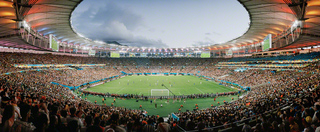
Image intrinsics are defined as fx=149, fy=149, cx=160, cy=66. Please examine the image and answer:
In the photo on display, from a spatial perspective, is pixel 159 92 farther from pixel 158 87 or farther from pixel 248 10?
pixel 248 10

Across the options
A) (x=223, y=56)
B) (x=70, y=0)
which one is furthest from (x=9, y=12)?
(x=223, y=56)

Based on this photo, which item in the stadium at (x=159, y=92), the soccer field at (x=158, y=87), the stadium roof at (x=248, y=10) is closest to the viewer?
the stadium at (x=159, y=92)

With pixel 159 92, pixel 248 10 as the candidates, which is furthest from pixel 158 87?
pixel 248 10

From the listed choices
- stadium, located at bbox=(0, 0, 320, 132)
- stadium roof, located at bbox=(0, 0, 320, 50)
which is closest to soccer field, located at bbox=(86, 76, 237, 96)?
stadium, located at bbox=(0, 0, 320, 132)

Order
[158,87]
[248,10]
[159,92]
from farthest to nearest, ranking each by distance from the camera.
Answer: [158,87], [159,92], [248,10]

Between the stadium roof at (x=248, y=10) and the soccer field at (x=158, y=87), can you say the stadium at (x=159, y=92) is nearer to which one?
the stadium roof at (x=248, y=10)

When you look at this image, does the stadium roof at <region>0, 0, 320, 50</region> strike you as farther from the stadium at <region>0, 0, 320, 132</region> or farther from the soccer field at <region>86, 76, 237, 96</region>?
the soccer field at <region>86, 76, 237, 96</region>

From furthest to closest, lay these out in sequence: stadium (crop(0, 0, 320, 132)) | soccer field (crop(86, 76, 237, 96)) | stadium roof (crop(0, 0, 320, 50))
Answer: soccer field (crop(86, 76, 237, 96)) → stadium roof (crop(0, 0, 320, 50)) → stadium (crop(0, 0, 320, 132))

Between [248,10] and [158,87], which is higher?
[248,10]

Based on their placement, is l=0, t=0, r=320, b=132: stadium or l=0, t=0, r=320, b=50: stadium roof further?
l=0, t=0, r=320, b=50: stadium roof

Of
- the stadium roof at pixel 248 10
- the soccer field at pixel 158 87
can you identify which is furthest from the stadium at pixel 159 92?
the soccer field at pixel 158 87

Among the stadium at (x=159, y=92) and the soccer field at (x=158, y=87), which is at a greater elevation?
the stadium at (x=159, y=92)

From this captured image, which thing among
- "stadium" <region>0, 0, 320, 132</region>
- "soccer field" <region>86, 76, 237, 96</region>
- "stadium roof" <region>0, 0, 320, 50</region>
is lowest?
"soccer field" <region>86, 76, 237, 96</region>

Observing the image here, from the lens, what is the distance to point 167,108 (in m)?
21.5
